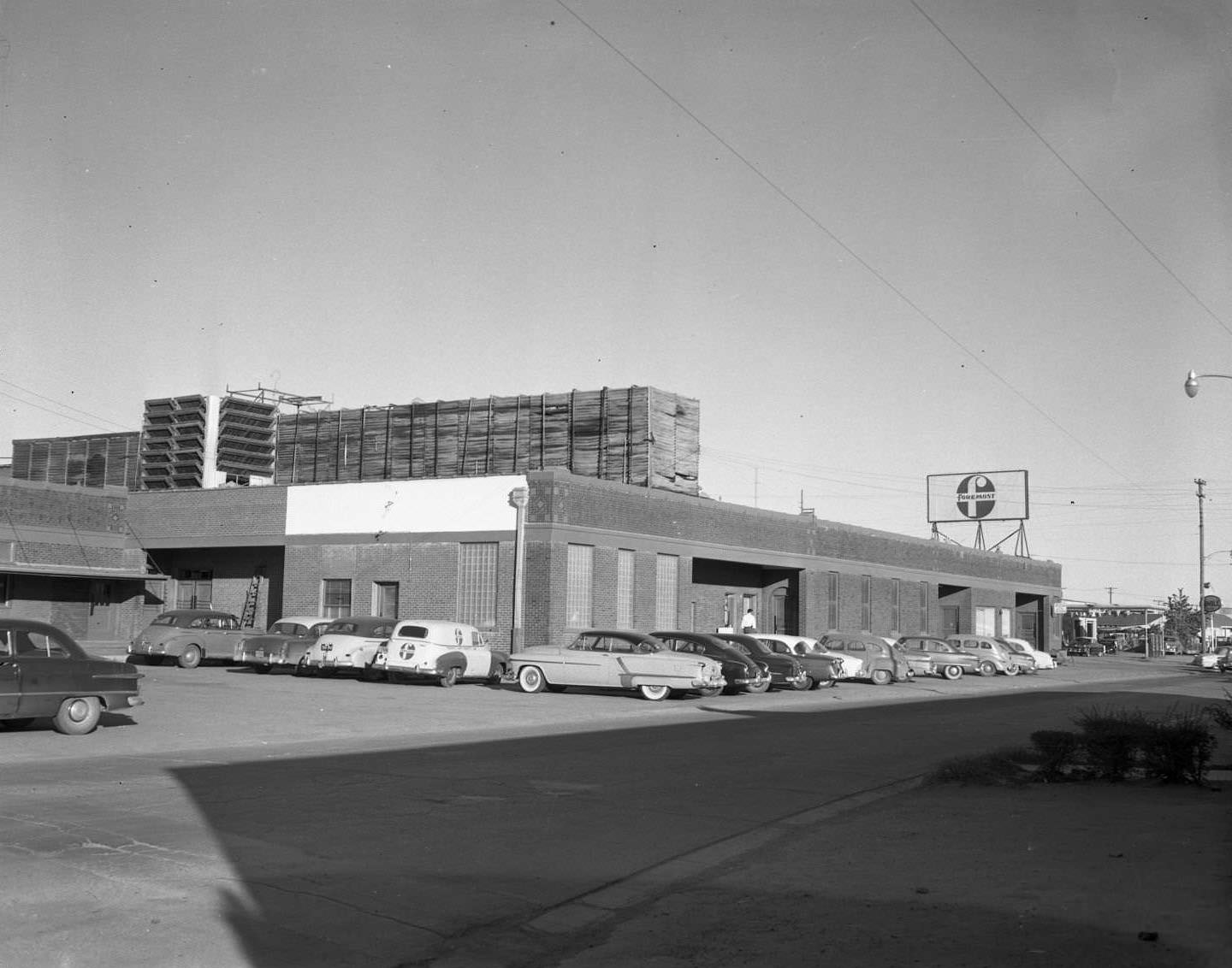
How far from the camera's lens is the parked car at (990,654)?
47.7 meters

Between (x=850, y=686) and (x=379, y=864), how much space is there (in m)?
29.1

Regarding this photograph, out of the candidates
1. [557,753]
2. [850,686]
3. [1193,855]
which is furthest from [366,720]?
[850,686]

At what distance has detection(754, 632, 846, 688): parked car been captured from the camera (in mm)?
33562

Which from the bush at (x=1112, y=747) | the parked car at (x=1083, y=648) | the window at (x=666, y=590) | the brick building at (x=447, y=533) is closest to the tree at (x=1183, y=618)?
the parked car at (x=1083, y=648)

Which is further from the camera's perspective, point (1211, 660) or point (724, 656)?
point (1211, 660)

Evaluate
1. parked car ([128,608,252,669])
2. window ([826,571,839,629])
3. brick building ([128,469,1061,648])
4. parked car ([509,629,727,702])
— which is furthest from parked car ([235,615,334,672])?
window ([826,571,839,629])

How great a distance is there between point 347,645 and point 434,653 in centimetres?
247

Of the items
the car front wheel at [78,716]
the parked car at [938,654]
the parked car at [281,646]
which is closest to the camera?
the car front wheel at [78,716]

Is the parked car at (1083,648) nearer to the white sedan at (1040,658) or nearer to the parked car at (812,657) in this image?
the white sedan at (1040,658)

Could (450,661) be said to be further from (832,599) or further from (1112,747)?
(832,599)

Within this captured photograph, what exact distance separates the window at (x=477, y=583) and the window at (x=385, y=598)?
287 cm

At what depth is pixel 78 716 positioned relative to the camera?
663 inches

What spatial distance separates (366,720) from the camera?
20500mm

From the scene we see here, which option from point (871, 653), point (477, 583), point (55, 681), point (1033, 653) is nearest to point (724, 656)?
point (871, 653)
